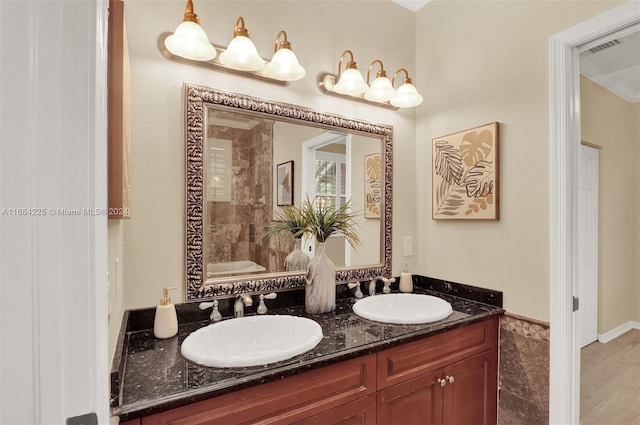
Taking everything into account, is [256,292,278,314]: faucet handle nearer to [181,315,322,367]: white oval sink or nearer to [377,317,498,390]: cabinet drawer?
[181,315,322,367]: white oval sink

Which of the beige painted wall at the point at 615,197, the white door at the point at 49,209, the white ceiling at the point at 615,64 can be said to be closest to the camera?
the white door at the point at 49,209

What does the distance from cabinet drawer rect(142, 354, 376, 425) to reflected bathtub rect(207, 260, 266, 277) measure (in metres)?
0.63

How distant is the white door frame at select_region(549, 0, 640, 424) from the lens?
151cm

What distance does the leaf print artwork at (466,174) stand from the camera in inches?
69.7

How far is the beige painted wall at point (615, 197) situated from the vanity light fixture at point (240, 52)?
3202 millimetres

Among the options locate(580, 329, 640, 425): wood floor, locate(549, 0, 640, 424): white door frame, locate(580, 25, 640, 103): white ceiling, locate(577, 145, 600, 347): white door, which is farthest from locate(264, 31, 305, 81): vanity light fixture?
locate(577, 145, 600, 347): white door

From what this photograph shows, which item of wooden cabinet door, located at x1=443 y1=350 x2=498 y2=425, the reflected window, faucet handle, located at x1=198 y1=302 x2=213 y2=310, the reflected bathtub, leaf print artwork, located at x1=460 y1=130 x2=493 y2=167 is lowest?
wooden cabinet door, located at x1=443 y1=350 x2=498 y2=425

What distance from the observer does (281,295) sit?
5.48 ft

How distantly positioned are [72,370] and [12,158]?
332mm

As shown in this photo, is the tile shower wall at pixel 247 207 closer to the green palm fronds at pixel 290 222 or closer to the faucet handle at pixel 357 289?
the green palm fronds at pixel 290 222

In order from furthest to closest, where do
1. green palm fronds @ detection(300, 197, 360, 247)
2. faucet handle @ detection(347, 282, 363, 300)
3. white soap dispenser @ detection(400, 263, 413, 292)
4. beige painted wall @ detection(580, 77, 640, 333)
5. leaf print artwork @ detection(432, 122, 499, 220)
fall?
beige painted wall @ detection(580, 77, 640, 333) < white soap dispenser @ detection(400, 263, 413, 292) < faucet handle @ detection(347, 282, 363, 300) < leaf print artwork @ detection(432, 122, 499, 220) < green palm fronds @ detection(300, 197, 360, 247)

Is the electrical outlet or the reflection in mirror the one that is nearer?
the reflection in mirror

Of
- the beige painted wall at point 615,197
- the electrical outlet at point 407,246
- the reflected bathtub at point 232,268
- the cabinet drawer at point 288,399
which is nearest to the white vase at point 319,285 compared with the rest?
the reflected bathtub at point 232,268

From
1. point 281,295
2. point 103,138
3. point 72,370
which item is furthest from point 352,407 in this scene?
point 103,138
